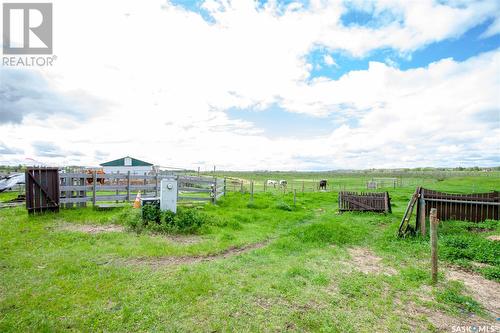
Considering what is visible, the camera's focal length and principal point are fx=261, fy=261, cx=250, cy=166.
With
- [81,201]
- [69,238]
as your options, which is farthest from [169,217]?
[81,201]

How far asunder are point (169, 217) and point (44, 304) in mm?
5556

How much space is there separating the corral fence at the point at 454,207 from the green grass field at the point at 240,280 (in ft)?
2.98

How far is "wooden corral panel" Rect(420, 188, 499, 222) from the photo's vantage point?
1027 cm

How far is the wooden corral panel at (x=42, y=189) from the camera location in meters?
10.9

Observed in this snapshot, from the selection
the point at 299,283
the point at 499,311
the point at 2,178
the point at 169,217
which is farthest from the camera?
the point at 2,178

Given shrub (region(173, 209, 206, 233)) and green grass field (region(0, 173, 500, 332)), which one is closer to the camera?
green grass field (region(0, 173, 500, 332))

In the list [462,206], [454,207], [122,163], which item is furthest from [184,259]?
[122,163]

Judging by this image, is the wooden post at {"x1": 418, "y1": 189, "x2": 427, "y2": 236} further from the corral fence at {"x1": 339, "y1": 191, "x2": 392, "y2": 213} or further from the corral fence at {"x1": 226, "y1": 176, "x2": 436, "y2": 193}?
the corral fence at {"x1": 226, "y1": 176, "x2": 436, "y2": 193}

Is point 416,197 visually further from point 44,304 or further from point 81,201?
point 81,201

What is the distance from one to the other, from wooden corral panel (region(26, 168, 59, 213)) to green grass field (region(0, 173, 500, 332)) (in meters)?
1.32

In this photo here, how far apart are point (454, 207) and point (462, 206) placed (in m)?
0.27

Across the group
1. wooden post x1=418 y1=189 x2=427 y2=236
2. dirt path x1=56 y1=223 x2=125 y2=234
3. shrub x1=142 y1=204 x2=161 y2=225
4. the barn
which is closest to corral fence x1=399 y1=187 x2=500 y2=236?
wooden post x1=418 y1=189 x2=427 y2=236

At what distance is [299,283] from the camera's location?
5.61m

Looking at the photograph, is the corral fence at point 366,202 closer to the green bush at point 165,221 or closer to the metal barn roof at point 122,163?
the green bush at point 165,221
